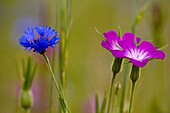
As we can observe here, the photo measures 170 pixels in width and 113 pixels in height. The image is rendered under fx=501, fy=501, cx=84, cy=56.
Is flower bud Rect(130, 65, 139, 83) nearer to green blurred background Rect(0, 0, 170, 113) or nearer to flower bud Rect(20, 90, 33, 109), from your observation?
flower bud Rect(20, 90, 33, 109)

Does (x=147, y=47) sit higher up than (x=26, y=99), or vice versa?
(x=147, y=47)

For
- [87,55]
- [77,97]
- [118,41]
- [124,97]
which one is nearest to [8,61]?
[87,55]

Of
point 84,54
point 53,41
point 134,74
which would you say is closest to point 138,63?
point 134,74

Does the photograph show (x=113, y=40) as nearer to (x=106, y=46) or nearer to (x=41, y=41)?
(x=106, y=46)

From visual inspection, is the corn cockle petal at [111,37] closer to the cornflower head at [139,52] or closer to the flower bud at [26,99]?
the cornflower head at [139,52]

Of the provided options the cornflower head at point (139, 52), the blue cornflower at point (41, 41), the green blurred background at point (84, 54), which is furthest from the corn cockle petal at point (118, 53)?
the green blurred background at point (84, 54)

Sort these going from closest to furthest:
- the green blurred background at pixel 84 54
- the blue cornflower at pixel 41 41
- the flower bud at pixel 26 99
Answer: the blue cornflower at pixel 41 41, the flower bud at pixel 26 99, the green blurred background at pixel 84 54

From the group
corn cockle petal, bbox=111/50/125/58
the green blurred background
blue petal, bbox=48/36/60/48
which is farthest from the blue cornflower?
the green blurred background

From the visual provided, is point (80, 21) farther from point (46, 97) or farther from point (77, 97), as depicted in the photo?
point (46, 97)
